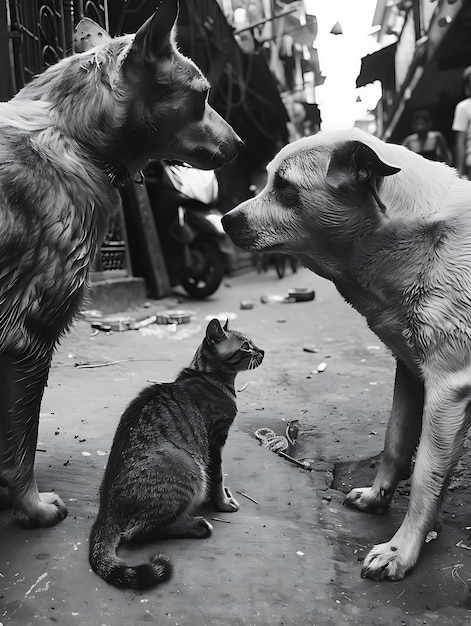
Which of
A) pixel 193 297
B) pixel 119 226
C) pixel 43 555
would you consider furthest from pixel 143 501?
pixel 193 297

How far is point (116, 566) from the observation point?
1752 mm

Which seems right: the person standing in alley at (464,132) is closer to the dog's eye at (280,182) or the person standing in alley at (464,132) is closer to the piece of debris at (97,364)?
the piece of debris at (97,364)

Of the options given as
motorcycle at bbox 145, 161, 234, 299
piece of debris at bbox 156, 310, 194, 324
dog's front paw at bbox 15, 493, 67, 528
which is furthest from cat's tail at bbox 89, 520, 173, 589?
motorcycle at bbox 145, 161, 234, 299

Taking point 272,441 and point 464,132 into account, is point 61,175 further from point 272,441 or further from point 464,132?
point 464,132

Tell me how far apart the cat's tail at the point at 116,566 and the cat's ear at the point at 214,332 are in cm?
94

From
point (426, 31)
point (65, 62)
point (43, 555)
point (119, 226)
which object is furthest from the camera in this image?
point (426, 31)

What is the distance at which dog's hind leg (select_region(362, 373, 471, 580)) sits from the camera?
1850 millimetres

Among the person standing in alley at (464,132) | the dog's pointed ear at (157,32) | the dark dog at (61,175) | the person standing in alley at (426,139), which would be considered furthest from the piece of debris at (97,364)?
the person standing in alley at (426,139)

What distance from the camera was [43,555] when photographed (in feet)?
6.22

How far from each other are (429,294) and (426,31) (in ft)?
33.8

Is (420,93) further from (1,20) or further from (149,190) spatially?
(1,20)

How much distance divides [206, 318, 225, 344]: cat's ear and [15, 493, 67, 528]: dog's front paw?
35.2 inches

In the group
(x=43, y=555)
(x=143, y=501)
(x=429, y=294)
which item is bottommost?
(x=43, y=555)

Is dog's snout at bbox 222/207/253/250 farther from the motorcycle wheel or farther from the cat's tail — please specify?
the motorcycle wheel
